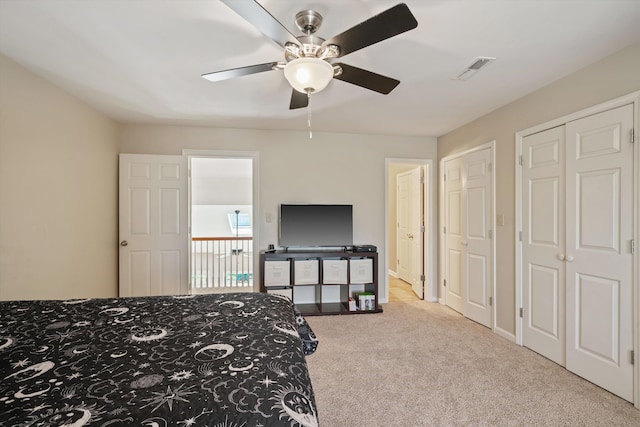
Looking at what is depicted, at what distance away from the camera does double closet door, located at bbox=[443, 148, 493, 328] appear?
3.43 meters

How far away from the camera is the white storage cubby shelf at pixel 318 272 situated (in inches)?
152

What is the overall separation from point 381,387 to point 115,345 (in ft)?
5.97

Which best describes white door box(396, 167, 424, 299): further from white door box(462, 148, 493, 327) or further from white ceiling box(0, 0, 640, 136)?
white ceiling box(0, 0, 640, 136)

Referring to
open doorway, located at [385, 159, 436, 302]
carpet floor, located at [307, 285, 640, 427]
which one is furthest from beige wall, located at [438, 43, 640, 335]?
open doorway, located at [385, 159, 436, 302]

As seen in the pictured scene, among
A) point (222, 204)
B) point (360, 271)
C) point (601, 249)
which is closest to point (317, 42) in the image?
point (601, 249)

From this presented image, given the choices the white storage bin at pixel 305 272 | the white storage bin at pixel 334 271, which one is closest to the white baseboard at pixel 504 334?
the white storage bin at pixel 334 271

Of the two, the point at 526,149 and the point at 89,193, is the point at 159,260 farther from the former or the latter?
the point at 526,149

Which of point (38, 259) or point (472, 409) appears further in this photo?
point (38, 259)

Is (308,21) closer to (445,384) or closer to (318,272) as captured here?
(445,384)

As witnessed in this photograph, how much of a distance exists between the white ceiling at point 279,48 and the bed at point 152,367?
1.71m

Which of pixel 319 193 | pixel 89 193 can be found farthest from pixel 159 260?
pixel 319 193

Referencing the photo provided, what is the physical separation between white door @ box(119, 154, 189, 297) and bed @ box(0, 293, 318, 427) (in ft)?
6.89

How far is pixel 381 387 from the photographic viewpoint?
2.24 m

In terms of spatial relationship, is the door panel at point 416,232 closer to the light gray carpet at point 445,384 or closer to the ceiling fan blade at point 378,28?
the light gray carpet at point 445,384
